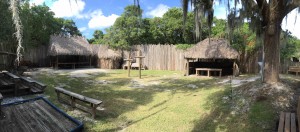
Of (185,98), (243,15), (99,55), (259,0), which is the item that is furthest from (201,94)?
(99,55)

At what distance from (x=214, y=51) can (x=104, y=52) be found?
36.4ft

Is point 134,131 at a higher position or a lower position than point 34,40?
lower

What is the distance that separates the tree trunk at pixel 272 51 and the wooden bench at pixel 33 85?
23.7ft

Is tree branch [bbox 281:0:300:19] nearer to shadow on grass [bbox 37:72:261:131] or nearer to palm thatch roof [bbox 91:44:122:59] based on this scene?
shadow on grass [bbox 37:72:261:131]

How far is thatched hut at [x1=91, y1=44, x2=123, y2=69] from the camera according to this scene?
21016 millimetres

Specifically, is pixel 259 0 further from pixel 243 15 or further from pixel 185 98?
pixel 185 98

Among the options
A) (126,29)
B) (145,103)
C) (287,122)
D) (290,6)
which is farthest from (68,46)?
(287,122)

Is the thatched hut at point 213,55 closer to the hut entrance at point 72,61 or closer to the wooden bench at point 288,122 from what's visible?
the wooden bench at point 288,122

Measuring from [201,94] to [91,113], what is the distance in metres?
4.33

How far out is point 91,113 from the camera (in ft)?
21.1

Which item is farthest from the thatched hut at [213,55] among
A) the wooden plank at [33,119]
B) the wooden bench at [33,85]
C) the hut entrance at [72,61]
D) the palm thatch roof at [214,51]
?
the hut entrance at [72,61]

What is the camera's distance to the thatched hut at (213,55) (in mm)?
13539

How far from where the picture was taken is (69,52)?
66.7ft

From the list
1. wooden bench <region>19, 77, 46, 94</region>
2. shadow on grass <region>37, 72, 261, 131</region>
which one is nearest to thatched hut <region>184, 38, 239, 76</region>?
shadow on grass <region>37, 72, 261, 131</region>
